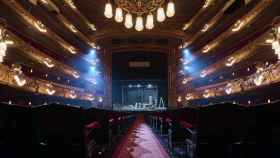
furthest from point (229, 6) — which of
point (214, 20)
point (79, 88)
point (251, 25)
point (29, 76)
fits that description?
point (79, 88)

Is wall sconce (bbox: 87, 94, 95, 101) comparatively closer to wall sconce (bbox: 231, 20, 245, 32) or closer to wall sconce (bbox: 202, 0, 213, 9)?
wall sconce (bbox: 202, 0, 213, 9)

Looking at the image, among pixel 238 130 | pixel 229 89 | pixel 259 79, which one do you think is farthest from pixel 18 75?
pixel 229 89

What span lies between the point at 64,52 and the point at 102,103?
4480 mm

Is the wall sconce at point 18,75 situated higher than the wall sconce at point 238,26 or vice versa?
the wall sconce at point 238,26

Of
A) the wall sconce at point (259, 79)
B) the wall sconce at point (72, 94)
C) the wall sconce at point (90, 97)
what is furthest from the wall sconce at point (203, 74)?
the wall sconce at point (72, 94)

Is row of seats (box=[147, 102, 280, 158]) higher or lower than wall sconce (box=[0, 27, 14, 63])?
lower

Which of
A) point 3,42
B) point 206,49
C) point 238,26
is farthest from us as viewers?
point 206,49

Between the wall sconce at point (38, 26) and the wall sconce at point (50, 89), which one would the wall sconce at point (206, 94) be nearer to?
the wall sconce at point (50, 89)

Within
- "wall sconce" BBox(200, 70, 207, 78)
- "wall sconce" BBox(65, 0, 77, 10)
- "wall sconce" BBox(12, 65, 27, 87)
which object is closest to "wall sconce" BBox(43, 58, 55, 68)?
"wall sconce" BBox(12, 65, 27, 87)

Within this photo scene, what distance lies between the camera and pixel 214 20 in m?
10.7

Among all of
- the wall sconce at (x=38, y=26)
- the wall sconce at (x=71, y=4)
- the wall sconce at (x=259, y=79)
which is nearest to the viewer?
the wall sconce at (x=259, y=79)

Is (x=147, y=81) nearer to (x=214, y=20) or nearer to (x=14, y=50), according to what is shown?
(x=214, y=20)

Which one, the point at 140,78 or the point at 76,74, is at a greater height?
the point at 140,78

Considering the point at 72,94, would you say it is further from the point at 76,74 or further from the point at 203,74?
the point at 203,74
